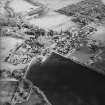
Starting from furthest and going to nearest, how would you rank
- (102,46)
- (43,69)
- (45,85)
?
(102,46)
(43,69)
(45,85)

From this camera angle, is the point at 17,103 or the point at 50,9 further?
the point at 50,9

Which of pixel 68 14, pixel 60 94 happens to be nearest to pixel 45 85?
pixel 60 94

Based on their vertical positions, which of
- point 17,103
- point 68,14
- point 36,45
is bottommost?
point 17,103

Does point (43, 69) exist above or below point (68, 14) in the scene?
below

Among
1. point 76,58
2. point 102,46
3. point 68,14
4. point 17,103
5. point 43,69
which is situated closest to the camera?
point 17,103

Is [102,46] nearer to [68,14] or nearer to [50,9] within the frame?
[68,14]

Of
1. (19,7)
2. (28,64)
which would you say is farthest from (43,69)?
(19,7)
